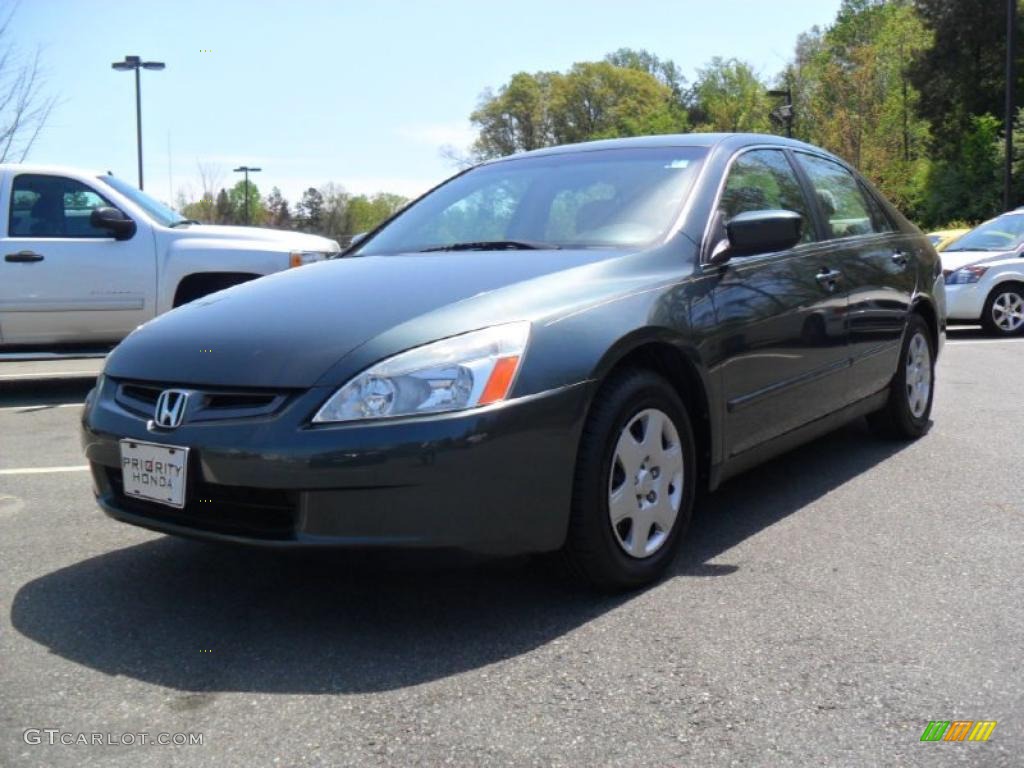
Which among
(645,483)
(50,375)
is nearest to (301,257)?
(50,375)

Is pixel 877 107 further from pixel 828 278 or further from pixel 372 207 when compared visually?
pixel 372 207

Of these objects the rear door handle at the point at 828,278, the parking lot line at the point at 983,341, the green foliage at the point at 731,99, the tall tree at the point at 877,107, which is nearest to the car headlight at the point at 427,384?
the rear door handle at the point at 828,278

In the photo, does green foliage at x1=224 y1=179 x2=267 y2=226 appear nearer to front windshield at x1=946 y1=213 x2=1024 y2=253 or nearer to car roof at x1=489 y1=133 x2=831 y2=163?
front windshield at x1=946 y1=213 x2=1024 y2=253

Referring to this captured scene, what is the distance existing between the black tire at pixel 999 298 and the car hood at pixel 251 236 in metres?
7.50

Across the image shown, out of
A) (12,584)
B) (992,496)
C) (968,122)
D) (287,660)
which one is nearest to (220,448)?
(287,660)

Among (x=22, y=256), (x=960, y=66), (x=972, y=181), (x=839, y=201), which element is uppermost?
(x=960, y=66)

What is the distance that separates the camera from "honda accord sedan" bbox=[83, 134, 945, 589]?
9.71ft

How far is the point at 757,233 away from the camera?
12.6 ft

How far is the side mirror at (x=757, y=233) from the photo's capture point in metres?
3.83

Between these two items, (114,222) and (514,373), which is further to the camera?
(114,222)

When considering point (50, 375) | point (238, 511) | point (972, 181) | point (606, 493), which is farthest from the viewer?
point (972, 181)

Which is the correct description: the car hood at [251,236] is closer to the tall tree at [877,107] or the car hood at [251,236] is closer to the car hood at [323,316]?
the car hood at [323,316]

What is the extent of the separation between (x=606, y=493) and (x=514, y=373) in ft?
1.65

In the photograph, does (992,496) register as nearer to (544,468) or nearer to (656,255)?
(656,255)
